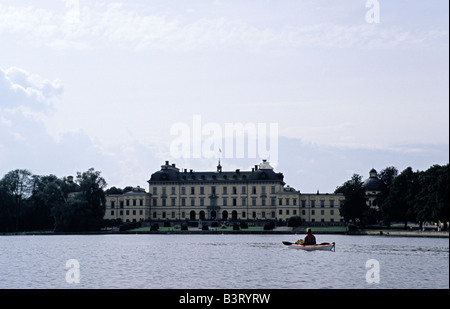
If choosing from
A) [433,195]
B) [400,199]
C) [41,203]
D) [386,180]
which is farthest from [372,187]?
[41,203]

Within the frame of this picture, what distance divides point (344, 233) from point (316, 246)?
129 ft

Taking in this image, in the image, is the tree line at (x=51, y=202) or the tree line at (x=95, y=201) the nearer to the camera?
the tree line at (x=95, y=201)

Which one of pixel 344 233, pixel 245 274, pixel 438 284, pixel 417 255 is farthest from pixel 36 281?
pixel 344 233

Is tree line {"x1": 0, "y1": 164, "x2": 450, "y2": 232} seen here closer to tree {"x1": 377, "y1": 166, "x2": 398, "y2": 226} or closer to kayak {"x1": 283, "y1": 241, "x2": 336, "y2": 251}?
tree {"x1": 377, "y1": 166, "x2": 398, "y2": 226}

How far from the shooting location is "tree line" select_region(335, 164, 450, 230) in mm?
74312

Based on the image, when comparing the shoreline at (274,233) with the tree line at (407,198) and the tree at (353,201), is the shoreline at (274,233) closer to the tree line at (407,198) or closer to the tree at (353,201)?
the tree line at (407,198)

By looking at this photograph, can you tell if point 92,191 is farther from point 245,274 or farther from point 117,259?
point 245,274

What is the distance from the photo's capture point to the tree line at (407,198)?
244 feet

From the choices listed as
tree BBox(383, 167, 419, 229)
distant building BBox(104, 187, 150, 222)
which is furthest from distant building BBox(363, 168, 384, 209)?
distant building BBox(104, 187, 150, 222)

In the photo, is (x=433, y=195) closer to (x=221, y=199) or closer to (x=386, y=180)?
(x=386, y=180)

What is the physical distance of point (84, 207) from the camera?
96562mm

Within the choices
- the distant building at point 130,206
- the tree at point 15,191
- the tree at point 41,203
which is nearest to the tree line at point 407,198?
the distant building at point 130,206

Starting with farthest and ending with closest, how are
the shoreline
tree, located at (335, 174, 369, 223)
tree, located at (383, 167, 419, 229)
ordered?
tree, located at (335, 174, 369, 223), tree, located at (383, 167, 419, 229), the shoreline
